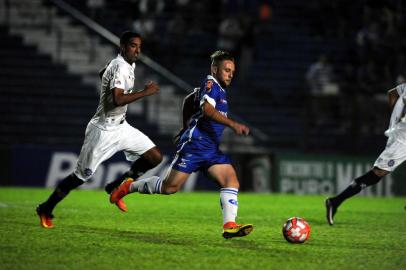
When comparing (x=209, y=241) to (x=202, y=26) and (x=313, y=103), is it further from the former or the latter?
(x=202, y=26)

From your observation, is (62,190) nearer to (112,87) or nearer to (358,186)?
(112,87)

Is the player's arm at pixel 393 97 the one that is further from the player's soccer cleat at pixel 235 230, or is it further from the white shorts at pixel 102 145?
the player's soccer cleat at pixel 235 230

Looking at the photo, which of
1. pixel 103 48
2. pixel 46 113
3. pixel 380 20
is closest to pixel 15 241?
pixel 46 113

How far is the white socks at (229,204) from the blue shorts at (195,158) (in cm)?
34

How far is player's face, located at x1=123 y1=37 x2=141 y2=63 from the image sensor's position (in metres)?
9.44

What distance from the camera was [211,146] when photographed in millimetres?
8422

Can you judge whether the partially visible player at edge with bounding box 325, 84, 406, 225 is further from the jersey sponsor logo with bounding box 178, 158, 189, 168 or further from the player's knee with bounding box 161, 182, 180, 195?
the jersey sponsor logo with bounding box 178, 158, 189, 168

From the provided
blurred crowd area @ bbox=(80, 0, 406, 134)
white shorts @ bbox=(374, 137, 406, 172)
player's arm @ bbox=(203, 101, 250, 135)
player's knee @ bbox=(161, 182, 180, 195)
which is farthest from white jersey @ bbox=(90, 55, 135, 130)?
blurred crowd area @ bbox=(80, 0, 406, 134)

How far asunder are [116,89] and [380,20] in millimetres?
14181

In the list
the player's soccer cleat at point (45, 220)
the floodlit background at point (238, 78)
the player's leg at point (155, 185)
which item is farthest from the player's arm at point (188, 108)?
the floodlit background at point (238, 78)

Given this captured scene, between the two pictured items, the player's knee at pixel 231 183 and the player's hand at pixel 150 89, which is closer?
the player's knee at pixel 231 183

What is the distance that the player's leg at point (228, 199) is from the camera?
26.5 feet

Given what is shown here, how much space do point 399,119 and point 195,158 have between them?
3.67 metres

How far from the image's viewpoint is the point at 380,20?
2181 centimetres
